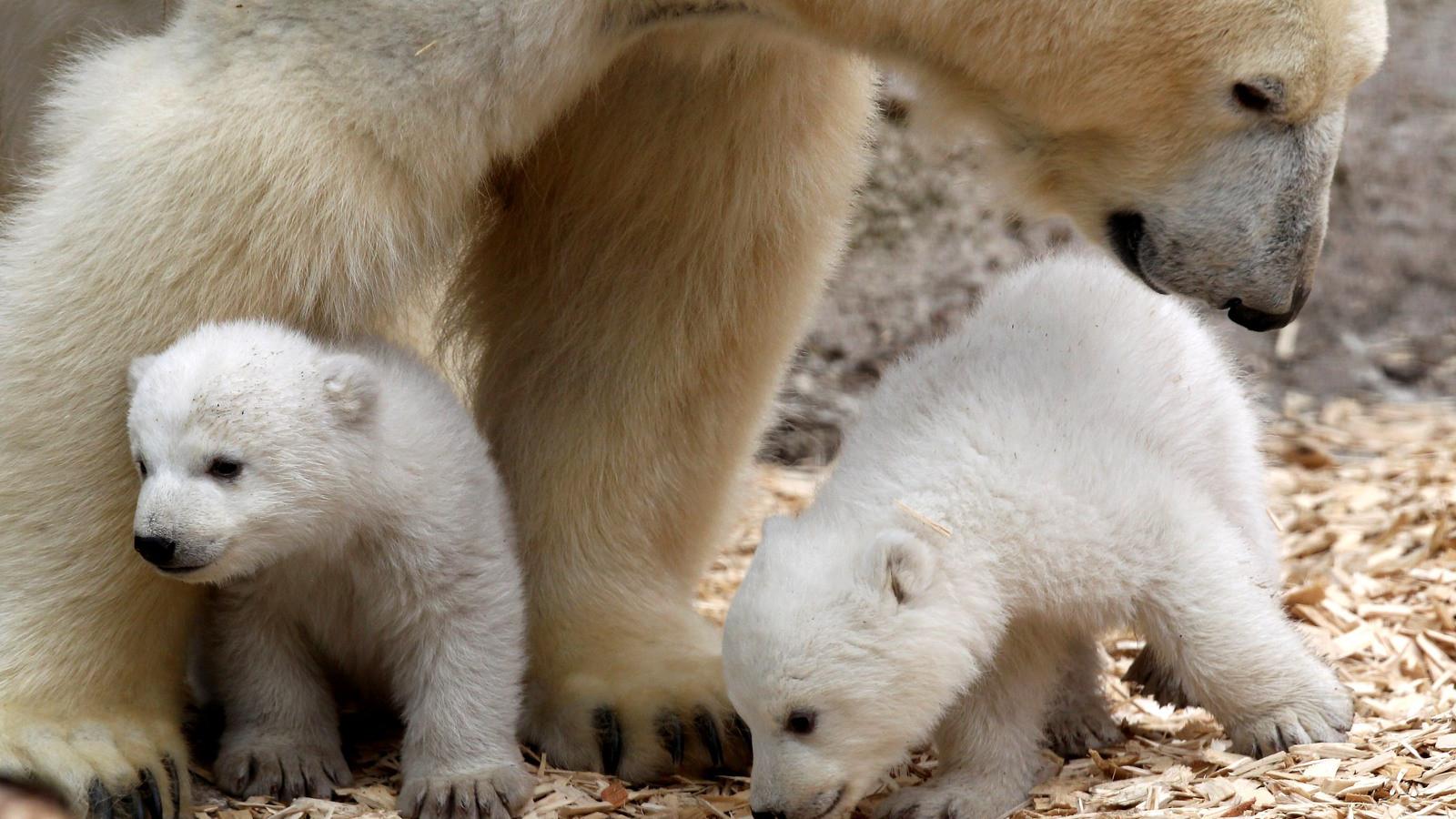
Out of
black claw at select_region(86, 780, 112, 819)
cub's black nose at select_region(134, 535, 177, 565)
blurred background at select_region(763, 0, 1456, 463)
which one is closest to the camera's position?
cub's black nose at select_region(134, 535, 177, 565)

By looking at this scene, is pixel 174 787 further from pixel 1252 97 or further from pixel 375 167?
pixel 1252 97

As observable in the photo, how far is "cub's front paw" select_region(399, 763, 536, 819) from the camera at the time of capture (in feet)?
9.40

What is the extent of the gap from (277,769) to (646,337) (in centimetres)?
107

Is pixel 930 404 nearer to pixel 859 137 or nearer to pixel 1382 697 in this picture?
pixel 859 137

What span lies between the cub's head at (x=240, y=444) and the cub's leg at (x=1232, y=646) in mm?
1293

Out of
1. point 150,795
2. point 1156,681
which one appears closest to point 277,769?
point 150,795

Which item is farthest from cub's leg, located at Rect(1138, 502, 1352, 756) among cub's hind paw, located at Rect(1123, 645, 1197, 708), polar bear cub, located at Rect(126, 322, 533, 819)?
polar bear cub, located at Rect(126, 322, 533, 819)

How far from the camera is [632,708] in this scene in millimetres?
3297

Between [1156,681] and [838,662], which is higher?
[838,662]

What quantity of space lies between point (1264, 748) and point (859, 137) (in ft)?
4.51

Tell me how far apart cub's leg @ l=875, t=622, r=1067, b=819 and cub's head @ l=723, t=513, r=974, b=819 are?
187 millimetres

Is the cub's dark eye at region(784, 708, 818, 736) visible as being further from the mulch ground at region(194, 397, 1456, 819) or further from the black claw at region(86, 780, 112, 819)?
the black claw at region(86, 780, 112, 819)

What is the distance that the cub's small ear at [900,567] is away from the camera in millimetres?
2650

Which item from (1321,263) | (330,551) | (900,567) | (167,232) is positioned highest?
(167,232)
